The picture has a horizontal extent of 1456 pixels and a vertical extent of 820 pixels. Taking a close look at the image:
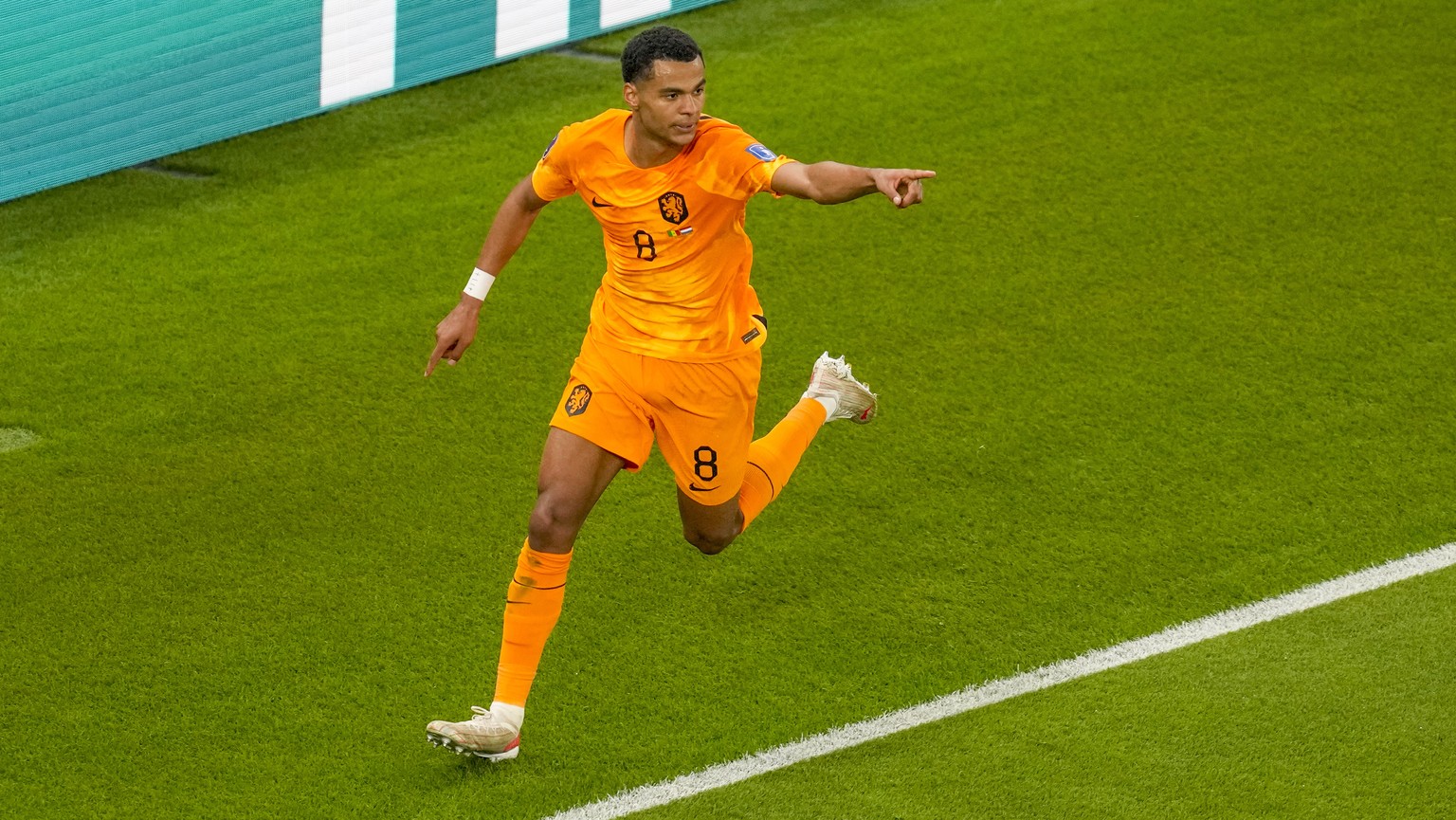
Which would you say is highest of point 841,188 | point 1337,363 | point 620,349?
point 841,188

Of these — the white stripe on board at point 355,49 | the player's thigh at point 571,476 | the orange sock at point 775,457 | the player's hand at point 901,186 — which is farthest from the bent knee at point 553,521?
the white stripe on board at point 355,49

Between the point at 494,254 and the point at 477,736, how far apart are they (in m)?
1.35

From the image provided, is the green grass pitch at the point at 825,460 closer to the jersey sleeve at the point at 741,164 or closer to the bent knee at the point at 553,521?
the bent knee at the point at 553,521

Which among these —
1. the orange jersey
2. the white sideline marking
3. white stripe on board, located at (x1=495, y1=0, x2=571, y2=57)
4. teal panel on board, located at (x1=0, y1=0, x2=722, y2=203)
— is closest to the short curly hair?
the orange jersey

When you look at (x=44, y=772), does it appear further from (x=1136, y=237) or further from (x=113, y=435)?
(x=1136, y=237)

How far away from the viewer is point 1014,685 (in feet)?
15.5

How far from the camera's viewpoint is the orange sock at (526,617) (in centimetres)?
439

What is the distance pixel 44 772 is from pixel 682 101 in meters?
2.45

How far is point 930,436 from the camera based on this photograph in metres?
6.11

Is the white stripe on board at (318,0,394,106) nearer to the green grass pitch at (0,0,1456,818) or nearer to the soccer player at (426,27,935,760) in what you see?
the green grass pitch at (0,0,1456,818)

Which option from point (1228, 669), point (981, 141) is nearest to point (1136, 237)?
point (981, 141)

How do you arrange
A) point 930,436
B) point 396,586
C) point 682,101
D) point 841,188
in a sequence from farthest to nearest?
point 930,436 < point 396,586 < point 682,101 < point 841,188

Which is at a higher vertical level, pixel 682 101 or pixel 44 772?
pixel 682 101

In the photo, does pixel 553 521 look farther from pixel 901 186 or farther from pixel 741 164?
pixel 901 186
